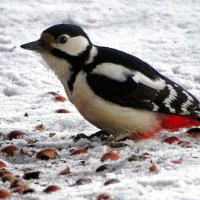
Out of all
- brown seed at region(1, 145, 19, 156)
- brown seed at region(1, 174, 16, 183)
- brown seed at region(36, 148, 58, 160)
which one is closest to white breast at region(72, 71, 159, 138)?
brown seed at region(36, 148, 58, 160)

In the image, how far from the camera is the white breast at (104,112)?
17.5 ft

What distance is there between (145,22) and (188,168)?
4638mm

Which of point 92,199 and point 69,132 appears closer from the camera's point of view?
point 92,199

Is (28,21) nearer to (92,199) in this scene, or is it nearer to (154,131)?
(154,131)

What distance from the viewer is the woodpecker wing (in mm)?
5371

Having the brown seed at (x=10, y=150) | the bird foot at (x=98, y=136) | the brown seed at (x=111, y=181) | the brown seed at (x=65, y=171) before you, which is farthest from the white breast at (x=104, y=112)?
the brown seed at (x=111, y=181)

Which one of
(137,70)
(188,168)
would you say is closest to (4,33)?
(137,70)

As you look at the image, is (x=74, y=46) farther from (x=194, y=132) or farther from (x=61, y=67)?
(x=194, y=132)

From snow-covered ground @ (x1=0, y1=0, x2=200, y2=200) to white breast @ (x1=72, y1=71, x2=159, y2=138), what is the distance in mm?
142

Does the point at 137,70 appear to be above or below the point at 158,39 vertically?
above

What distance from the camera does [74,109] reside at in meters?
6.80

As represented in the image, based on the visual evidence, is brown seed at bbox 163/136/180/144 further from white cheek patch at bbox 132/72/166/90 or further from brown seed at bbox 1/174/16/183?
brown seed at bbox 1/174/16/183

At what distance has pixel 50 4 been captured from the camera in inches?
372

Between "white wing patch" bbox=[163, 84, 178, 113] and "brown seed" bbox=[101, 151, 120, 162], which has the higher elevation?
"white wing patch" bbox=[163, 84, 178, 113]
